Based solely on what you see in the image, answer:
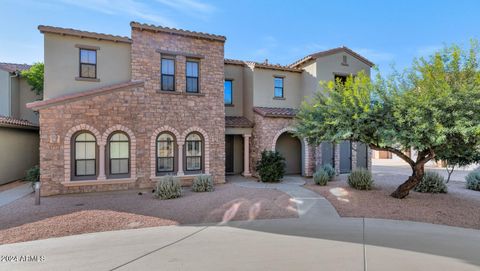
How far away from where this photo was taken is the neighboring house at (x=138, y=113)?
36.0 feet

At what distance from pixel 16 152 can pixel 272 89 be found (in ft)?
51.6

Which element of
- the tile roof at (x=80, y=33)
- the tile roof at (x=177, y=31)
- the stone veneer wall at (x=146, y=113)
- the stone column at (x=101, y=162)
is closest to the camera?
the stone veneer wall at (x=146, y=113)

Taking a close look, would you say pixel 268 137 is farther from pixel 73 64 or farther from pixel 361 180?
pixel 73 64

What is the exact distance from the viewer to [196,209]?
8.55 metres

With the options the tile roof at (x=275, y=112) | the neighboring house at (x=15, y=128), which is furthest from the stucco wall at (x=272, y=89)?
the neighboring house at (x=15, y=128)

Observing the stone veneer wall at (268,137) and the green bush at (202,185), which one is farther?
the stone veneer wall at (268,137)

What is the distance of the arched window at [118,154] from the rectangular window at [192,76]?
4094 millimetres

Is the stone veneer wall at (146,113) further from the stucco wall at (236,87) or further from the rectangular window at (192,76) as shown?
the stucco wall at (236,87)

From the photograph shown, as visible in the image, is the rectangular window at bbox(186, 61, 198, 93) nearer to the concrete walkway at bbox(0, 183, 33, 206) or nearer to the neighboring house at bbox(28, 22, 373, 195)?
the neighboring house at bbox(28, 22, 373, 195)

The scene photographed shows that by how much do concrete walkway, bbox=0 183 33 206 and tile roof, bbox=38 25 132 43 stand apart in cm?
729

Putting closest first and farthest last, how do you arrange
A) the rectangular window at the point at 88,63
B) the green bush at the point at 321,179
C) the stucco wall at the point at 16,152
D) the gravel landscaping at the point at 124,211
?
1. the gravel landscaping at the point at 124,211
2. the rectangular window at the point at 88,63
3. the green bush at the point at 321,179
4. the stucco wall at the point at 16,152

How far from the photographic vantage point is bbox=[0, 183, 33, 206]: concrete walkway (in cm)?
1014

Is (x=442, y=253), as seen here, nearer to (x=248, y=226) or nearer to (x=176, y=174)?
(x=248, y=226)

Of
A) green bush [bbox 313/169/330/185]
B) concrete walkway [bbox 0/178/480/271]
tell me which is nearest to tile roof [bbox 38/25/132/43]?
concrete walkway [bbox 0/178/480/271]
